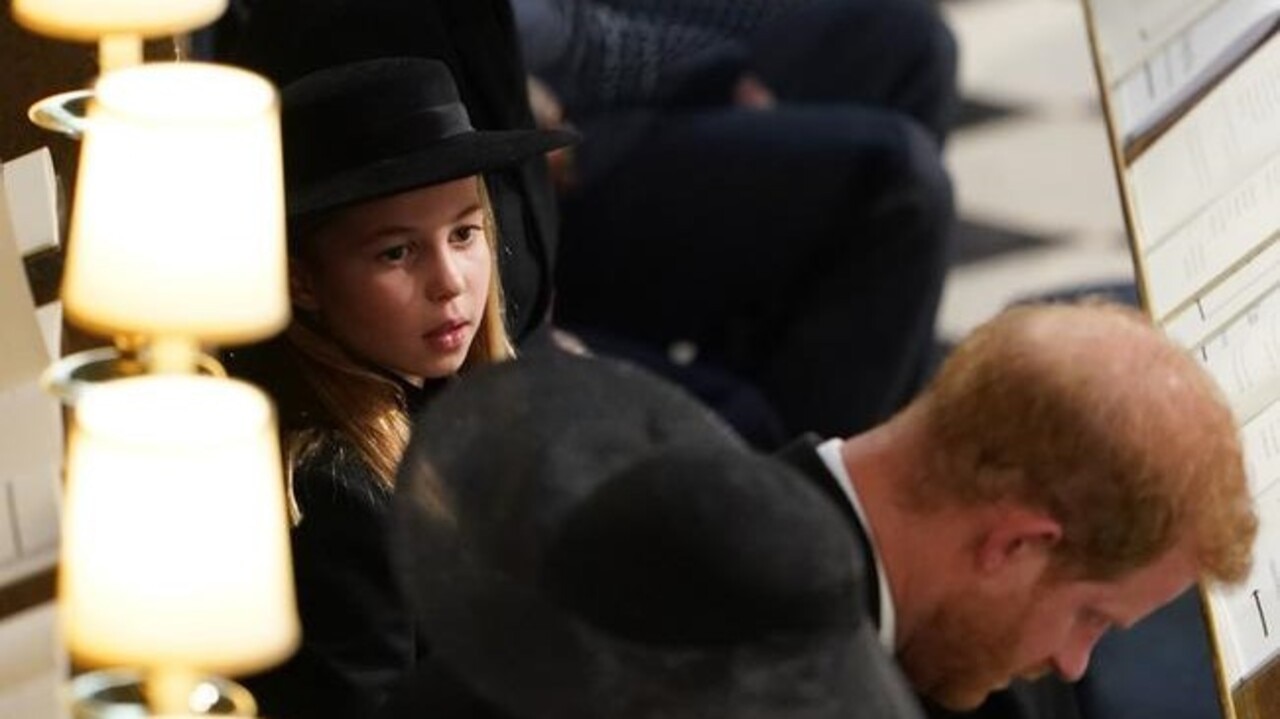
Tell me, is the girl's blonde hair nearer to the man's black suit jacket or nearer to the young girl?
the young girl

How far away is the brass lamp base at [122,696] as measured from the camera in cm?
177

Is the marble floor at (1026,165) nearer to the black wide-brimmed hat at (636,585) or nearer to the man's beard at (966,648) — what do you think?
the man's beard at (966,648)

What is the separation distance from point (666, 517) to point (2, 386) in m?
0.47

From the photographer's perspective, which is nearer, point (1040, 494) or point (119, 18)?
point (119, 18)

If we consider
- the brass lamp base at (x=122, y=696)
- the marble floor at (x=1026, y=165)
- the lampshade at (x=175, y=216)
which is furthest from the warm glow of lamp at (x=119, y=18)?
the marble floor at (x=1026, y=165)

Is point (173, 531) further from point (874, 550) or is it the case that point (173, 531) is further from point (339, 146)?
point (339, 146)

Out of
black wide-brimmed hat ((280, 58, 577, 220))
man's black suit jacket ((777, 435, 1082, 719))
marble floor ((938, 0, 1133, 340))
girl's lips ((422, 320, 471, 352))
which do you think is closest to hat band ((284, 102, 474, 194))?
black wide-brimmed hat ((280, 58, 577, 220))

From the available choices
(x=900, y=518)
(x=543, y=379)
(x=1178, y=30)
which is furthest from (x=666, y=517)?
(x=1178, y=30)

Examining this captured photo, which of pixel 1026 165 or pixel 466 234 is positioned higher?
pixel 466 234

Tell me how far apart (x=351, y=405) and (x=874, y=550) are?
604 mm

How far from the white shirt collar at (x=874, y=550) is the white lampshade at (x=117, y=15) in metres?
0.67

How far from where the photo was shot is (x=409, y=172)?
2627mm

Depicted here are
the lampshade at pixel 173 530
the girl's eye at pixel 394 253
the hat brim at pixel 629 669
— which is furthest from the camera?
the girl's eye at pixel 394 253

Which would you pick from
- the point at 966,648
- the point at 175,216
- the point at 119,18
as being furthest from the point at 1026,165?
the point at 175,216
